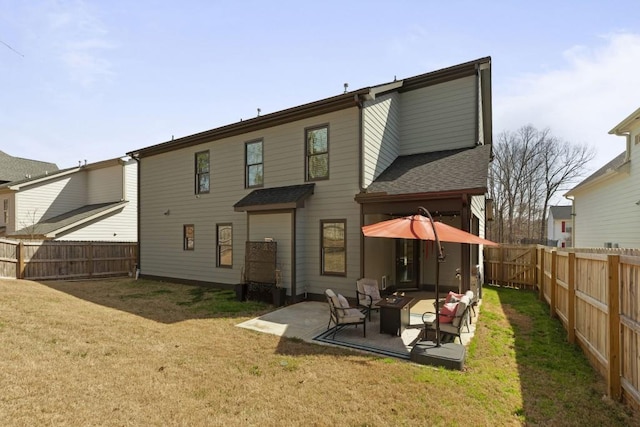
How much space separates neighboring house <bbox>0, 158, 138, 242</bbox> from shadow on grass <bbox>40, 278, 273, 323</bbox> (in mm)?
5746

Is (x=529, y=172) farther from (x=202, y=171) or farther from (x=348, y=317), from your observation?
(x=348, y=317)

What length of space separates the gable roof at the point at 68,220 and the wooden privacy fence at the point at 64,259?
2676mm

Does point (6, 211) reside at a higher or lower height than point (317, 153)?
lower

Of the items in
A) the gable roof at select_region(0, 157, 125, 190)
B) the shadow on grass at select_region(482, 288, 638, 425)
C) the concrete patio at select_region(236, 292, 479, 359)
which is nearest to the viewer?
the shadow on grass at select_region(482, 288, 638, 425)

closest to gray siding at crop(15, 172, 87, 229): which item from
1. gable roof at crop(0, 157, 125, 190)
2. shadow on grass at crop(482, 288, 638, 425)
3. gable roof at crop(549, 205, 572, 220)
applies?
gable roof at crop(0, 157, 125, 190)

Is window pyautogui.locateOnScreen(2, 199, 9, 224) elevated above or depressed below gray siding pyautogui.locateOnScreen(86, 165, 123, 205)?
below

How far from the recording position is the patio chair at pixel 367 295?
8195mm

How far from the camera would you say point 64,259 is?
15.0m

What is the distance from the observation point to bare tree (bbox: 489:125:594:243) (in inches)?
1339

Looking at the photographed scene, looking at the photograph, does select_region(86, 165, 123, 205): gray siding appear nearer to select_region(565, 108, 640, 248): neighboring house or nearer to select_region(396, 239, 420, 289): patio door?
select_region(396, 239, 420, 289): patio door

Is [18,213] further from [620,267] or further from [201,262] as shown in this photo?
[620,267]

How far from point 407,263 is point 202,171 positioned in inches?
363

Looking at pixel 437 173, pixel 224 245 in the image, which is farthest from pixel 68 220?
pixel 437 173

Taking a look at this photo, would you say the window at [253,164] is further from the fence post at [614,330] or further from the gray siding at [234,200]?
the fence post at [614,330]
